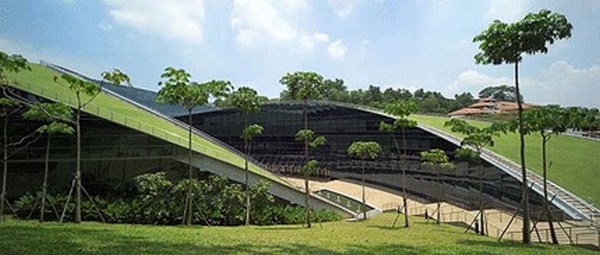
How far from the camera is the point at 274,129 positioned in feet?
210

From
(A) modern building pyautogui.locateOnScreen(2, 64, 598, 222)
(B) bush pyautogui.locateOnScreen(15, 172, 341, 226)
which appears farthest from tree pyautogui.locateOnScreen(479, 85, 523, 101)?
(B) bush pyautogui.locateOnScreen(15, 172, 341, 226)

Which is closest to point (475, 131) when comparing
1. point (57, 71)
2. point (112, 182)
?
point (112, 182)

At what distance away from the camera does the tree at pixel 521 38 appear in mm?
16016

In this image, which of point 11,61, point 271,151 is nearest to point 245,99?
point 11,61

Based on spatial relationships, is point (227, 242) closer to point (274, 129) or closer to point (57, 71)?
point (57, 71)

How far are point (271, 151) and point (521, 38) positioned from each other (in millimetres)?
49411

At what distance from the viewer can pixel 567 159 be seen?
38.2 m

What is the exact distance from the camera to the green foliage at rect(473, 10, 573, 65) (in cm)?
1602

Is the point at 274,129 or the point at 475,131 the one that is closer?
the point at 475,131

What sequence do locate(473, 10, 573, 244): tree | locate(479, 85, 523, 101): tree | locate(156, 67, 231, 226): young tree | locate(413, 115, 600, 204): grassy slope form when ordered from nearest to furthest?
locate(473, 10, 573, 244): tree, locate(156, 67, 231, 226): young tree, locate(413, 115, 600, 204): grassy slope, locate(479, 85, 523, 101): tree

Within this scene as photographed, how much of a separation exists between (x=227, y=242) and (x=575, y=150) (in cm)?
3918

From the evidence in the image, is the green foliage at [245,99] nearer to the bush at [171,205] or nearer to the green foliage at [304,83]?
the green foliage at [304,83]

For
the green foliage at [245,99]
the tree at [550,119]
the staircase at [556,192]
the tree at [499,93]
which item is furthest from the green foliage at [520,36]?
the tree at [499,93]

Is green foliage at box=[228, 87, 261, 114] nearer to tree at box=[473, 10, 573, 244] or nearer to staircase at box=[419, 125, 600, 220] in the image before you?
tree at box=[473, 10, 573, 244]
